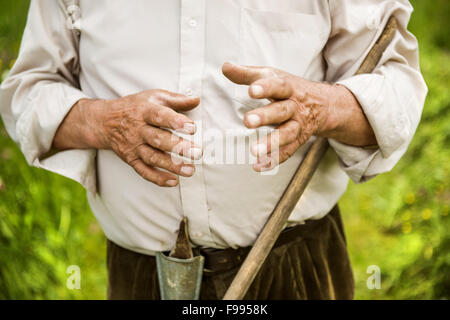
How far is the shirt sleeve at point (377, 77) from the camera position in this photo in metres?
1.26

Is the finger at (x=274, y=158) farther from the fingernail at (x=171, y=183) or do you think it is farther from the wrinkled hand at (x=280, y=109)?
the fingernail at (x=171, y=183)

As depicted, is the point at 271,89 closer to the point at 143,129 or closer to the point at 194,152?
the point at 194,152

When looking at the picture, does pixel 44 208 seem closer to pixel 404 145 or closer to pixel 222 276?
pixel 222 276

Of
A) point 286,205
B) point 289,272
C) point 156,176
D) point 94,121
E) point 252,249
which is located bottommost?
point 289,272

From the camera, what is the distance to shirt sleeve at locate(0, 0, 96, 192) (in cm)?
136

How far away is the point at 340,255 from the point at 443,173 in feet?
7.49

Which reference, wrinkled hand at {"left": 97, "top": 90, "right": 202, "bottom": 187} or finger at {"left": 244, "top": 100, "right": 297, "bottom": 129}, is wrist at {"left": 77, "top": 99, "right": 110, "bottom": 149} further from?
finger at {"left": 244, "top": 100, "right": 297, "bottom": 129}

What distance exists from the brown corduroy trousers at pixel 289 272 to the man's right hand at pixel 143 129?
50 centimetres

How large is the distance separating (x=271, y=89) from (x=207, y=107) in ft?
0.93

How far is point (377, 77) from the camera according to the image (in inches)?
50.1

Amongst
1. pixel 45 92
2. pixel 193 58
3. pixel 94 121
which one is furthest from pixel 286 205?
pixel 45 92

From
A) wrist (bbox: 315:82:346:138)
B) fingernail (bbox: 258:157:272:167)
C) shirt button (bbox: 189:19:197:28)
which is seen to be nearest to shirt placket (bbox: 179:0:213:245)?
shirt button (bbox: 189:19:197:28)

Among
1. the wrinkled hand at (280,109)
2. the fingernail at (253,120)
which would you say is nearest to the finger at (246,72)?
the wrinkled hand at (280,109)

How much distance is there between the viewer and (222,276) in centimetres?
146
